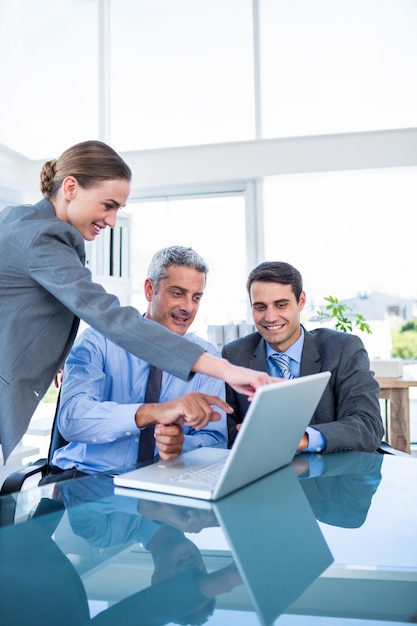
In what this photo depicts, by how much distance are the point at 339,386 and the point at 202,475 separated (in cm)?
93

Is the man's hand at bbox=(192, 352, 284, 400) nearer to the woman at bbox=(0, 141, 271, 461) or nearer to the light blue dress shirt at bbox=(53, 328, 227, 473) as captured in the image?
the woman at bbox=(0, 141, 271, 461)

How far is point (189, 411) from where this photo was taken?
147cm

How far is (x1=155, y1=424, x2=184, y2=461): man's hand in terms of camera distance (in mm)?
1494

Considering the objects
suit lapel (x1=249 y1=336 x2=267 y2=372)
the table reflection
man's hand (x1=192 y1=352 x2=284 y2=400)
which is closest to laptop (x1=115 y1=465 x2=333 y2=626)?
the table reflection

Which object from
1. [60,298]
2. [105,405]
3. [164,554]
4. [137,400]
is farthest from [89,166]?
[164,554]

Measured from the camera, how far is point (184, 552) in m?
0.86

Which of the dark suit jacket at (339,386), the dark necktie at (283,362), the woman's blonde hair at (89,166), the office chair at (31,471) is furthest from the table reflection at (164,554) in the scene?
the dark necktie at (283,362)

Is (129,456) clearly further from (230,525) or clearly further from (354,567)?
(354,567)

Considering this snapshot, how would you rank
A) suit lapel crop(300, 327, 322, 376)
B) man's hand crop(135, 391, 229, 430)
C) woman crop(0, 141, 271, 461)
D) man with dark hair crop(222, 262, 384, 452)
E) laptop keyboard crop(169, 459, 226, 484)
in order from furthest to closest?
suit lapel crop(300, 327, 322, 376), man with dark hair crop(222, 262, 384, 452), man's hand crop(135, 391, 229, 430), woman crop(0, 141, 271, 461), laptop keyboard crop(169, 459, 226, 484)

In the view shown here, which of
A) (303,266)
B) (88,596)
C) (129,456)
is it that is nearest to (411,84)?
(303,266)

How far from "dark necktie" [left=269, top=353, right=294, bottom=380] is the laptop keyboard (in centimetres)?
93

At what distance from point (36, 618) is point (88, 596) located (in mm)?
75

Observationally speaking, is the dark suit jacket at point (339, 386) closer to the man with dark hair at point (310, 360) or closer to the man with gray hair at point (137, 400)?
the man with dark hair at point (310, 360)

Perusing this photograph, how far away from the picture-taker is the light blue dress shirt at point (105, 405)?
165 centimetres
